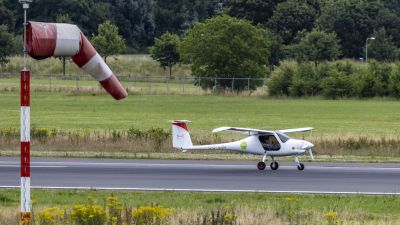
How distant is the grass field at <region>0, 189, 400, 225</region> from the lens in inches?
661

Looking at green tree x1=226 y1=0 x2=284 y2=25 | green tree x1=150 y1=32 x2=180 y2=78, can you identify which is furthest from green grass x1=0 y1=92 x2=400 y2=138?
green tree x1=226 y1=0 x2=284 y2=25

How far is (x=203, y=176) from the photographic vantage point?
92.9ft

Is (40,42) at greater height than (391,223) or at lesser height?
greater

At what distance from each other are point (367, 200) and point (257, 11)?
105 meters

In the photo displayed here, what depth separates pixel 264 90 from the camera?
3543 inches

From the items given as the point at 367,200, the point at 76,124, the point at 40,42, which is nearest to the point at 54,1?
the point at 76,124

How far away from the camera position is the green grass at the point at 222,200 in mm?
20234

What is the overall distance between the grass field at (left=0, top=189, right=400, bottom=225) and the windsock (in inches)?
201

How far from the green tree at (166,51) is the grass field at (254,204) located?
8569 centimetres

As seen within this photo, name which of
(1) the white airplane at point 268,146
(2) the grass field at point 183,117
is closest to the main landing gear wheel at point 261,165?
(1) the white airplane at point 268,146

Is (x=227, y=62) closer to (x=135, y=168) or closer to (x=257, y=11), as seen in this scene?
(x=257, y=11)

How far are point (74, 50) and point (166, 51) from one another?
99.5m

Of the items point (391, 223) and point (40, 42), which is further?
point (391, 223)

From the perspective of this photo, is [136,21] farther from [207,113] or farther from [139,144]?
[139,144]
